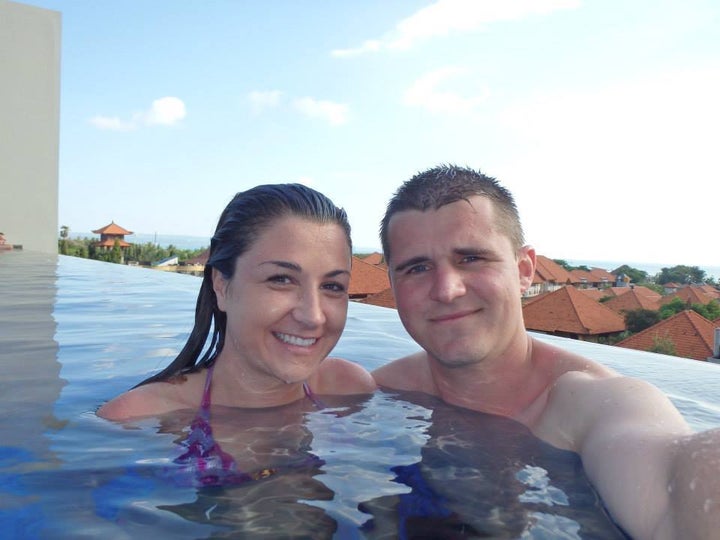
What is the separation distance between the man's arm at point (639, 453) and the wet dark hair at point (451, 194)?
0.61m

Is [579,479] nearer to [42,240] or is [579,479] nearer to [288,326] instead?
[288,326]

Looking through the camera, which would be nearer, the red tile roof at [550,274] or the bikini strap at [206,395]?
the bikini strap at [206,395]

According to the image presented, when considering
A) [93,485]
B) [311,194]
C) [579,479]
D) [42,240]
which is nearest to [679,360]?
[579,479]

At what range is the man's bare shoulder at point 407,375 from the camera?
2785 millimetres

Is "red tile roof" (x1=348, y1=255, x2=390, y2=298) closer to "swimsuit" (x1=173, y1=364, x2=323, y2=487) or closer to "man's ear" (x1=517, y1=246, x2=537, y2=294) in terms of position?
"man's ear" (x1=517, y1=246, x2=537, y2=294)

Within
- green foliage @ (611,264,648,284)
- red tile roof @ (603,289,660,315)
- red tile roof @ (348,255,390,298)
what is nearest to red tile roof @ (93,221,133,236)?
red tile roof @ (348,255,390,298)

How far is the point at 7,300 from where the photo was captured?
583 centimetres

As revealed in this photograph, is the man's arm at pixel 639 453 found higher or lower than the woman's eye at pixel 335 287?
lower

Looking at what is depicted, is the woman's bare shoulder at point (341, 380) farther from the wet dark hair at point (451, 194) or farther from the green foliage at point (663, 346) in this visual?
the green foliage at point (663, 346)

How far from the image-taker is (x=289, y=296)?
1.96 metres

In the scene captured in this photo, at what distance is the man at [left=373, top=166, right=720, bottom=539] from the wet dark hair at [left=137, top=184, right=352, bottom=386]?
0.31m

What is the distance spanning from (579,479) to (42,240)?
1998cm

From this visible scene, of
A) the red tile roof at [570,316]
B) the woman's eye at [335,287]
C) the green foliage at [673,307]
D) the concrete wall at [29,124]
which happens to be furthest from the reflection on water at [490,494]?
the green foliage at [673,307]

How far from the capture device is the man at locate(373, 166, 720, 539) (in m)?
1.60
